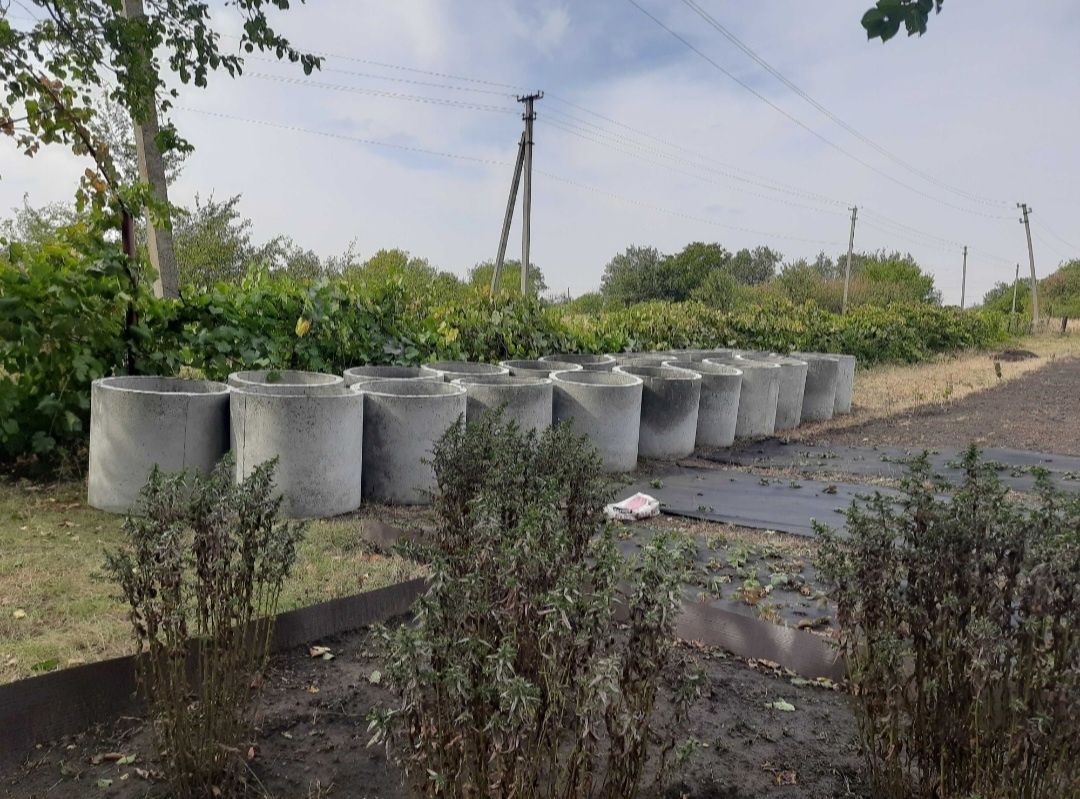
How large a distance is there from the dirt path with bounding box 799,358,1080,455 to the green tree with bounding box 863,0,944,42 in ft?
19.6

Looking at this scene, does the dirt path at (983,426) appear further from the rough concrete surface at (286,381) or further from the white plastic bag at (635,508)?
the rough concrete surface at (286,381)

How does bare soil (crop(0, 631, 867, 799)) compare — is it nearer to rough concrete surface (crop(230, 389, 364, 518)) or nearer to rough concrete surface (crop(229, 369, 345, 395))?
rough concrete surface (crop(230, 389, 364, 518))

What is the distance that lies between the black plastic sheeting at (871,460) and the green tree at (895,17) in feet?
19.1

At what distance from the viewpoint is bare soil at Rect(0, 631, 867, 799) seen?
2609 millimetres

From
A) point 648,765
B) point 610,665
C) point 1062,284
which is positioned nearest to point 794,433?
point 648,765

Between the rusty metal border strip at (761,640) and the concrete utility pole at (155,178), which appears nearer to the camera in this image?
the rusty metal border strip at (761,640)

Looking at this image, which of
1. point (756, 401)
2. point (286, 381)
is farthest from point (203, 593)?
point (756, 401)

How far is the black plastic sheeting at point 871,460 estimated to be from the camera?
8148 millimetres

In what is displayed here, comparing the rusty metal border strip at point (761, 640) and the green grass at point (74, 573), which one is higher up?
the rusty metal border strip at point (761, 640)

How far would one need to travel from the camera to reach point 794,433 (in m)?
10.5

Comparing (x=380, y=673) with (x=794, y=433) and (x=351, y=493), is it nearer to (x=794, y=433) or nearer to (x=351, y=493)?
(x=351, y=493)

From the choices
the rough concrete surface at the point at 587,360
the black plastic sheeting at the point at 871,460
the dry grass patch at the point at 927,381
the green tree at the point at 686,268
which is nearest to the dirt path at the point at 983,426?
the dry grass patch at the point at 927,381

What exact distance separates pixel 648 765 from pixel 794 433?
8223 millimetres

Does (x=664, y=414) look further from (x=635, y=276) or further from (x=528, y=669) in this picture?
(x=635, y=276)
